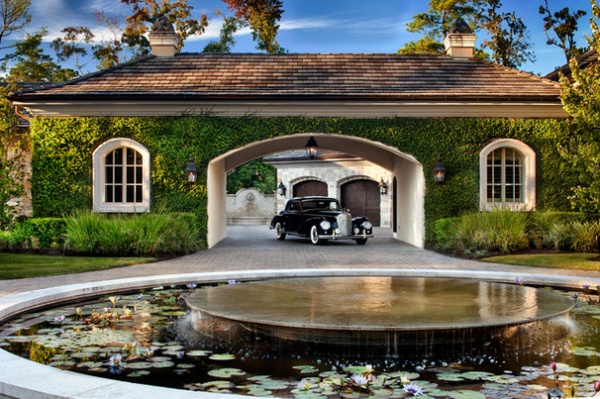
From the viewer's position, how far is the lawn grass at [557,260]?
12.1 m

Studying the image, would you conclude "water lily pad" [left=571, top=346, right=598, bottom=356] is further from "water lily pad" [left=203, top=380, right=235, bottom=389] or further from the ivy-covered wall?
the ivy-covered wall

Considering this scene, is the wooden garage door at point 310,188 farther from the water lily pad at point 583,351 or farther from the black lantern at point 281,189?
the water lily pad at point 583,351

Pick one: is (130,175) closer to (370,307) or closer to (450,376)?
(370,307)

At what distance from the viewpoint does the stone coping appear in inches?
145

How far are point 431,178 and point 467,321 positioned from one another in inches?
490

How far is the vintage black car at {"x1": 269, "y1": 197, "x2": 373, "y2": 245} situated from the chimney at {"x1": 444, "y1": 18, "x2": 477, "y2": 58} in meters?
6.17

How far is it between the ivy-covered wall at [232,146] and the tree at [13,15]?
9508 millimetres

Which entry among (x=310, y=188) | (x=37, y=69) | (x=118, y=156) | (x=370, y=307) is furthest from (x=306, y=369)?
(x=37, y=69)

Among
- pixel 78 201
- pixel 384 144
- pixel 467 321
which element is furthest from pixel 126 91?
pixel 467 321

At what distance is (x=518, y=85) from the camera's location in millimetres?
17719

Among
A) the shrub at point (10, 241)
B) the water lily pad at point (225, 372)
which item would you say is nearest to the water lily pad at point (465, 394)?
the water lily pad at point (225, 372)

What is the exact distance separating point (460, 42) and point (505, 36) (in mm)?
13573

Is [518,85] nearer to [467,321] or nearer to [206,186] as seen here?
[206,186]

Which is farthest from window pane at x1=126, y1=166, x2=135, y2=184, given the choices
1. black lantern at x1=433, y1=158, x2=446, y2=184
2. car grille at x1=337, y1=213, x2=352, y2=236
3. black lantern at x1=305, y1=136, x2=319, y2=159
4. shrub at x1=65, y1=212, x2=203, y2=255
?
black lantern at x1=433, y1=158, x2=446, y2=184
